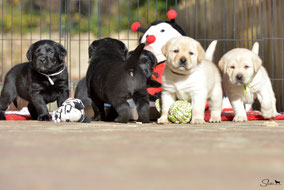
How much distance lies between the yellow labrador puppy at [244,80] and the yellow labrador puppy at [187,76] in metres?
0.18

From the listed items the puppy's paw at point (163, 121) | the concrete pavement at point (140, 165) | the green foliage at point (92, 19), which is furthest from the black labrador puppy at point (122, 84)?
the green foliage at point (92, 19)

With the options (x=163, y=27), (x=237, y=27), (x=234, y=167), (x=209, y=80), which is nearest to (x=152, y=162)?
(x=234, y=167)

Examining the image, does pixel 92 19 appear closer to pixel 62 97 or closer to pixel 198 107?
pixel 62 97

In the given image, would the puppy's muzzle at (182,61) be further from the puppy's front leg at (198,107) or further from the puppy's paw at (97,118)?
the puppy's paw at (97,118)

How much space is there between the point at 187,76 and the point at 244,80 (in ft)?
1.53

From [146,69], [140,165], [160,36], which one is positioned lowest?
[140,165]

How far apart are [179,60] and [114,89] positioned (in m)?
0.55

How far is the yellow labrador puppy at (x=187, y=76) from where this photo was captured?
3078mm

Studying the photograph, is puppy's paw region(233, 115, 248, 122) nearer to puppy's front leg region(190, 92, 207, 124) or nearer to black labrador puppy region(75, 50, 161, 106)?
puppy's front leg region(190, 92, 207, 124)

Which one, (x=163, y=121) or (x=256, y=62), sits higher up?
(x=256, y=62)

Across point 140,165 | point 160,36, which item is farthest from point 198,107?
point 140,165

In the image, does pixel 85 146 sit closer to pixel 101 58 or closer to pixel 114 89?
pixel 114 89

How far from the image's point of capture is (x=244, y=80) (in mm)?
3268

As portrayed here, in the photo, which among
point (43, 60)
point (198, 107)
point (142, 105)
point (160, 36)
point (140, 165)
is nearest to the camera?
point (140, 165)
